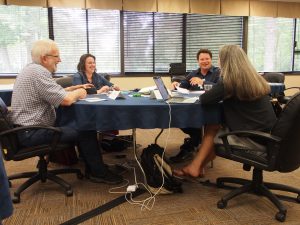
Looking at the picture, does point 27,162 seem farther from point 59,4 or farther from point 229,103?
point 59,4

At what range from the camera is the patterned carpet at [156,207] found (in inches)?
79.4

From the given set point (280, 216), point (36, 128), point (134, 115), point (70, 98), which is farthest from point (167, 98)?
point (280, 216)

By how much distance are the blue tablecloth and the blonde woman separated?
0.50 feet

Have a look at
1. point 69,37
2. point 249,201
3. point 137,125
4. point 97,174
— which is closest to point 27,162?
point 97,174

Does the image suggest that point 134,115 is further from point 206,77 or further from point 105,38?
point 105,38

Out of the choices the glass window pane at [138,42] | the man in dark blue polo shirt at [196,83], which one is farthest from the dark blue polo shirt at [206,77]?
the glass window pane at [138,42]

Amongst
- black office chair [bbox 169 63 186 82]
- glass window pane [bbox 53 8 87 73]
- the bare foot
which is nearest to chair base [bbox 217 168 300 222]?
the bare foot

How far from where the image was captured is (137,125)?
2250 millimetres

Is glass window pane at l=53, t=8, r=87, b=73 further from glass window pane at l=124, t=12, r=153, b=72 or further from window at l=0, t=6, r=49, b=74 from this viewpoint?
glass window pane at l=124, t=12, r=153, b=72

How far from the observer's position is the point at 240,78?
2098mm

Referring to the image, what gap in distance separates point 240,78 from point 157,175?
970 mm

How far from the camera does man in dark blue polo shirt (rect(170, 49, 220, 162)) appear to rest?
3330mm

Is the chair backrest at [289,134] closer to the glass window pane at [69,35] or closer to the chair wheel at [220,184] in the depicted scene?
the chair wheel at [220,184]

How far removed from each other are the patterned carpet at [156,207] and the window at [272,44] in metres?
4.64
